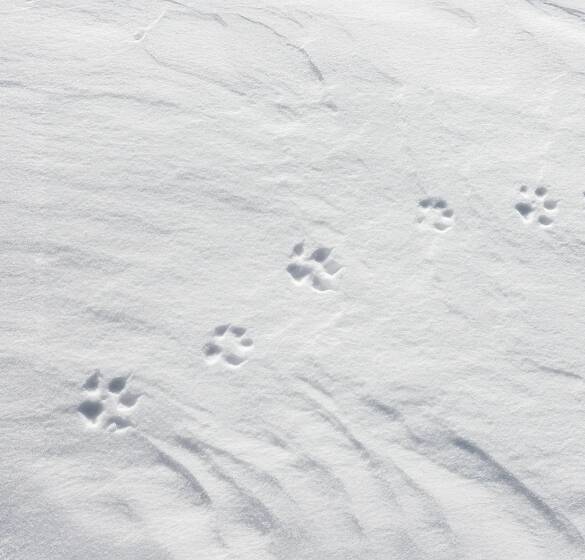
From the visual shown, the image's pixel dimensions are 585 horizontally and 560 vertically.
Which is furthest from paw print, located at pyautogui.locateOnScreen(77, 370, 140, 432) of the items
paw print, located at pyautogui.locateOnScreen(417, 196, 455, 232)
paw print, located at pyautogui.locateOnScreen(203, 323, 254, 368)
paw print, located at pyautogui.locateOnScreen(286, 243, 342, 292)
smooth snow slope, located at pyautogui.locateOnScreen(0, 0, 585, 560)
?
paw print, located at pyautogui.locateOnScreen(417, 196, 455, 232)

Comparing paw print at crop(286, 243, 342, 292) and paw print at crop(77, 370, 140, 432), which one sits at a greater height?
paw print at crop(286, 243, 342, 292)

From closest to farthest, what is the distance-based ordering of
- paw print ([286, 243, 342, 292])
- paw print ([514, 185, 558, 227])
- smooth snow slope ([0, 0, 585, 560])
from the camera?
smooth snow slope ([0, 0, 585, 560]) < paw print ([286, 243, 342, 292]) < paw print ([514, 185, 558, 227])

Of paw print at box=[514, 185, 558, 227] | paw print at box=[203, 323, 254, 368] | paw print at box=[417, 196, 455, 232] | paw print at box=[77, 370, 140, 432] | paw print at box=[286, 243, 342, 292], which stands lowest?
paw print at box=[77, 370, 140, 432]

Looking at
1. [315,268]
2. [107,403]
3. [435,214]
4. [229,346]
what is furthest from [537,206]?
[107,403]

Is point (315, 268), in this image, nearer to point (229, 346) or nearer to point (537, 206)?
point (229, 346)

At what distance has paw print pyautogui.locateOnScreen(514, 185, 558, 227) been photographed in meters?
1.86

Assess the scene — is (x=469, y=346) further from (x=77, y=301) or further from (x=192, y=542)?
(x=77, y=301)

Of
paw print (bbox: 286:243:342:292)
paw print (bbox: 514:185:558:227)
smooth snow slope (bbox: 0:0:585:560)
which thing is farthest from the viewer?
paw print (bbox: 514:185:558:227)

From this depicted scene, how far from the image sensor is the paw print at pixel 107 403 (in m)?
1.60

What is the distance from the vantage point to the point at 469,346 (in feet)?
5.65

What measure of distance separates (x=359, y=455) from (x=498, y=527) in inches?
14.7

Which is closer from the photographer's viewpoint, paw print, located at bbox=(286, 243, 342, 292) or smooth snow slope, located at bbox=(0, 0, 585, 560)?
smooth snow slope, located at bbox=(0, 0, 585, 560)

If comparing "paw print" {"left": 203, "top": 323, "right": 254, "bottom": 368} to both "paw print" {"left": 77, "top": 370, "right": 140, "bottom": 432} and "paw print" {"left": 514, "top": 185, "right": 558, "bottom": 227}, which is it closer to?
"paw print" {"left": 77, "top": 370, "right": 140, "bottom": 432}

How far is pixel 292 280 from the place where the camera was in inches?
68.7
